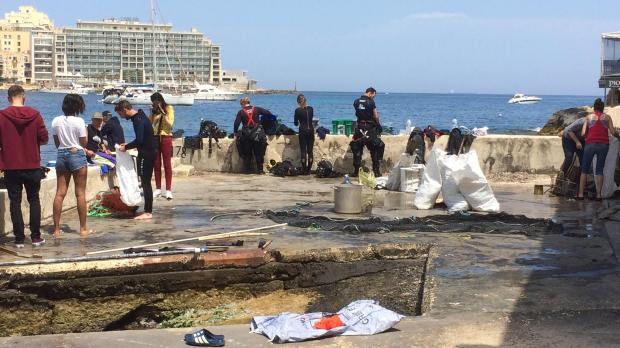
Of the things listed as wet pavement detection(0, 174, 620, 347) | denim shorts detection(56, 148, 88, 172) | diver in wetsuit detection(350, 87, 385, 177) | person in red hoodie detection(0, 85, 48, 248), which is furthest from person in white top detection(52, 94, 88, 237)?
diver in wetsuit detection(350, 87, 385, 177)

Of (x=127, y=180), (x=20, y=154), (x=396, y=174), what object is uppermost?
(x=20, y=154)

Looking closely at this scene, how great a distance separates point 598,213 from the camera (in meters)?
10.4

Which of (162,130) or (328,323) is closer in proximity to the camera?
(328,323)

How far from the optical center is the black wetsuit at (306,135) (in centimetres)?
1501

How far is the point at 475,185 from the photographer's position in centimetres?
1045

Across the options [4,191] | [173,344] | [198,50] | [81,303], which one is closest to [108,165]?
[4,191]

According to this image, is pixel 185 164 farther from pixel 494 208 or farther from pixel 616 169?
pixel 616 169

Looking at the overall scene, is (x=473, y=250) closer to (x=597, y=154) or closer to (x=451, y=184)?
(x=451, y=184)

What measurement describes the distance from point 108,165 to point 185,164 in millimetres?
4128

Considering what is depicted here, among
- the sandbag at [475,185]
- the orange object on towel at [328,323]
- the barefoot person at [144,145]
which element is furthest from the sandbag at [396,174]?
the orange object on towel at [328,323]

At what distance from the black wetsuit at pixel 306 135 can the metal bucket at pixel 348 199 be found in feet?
15.4

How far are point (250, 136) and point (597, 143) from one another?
6703 mm

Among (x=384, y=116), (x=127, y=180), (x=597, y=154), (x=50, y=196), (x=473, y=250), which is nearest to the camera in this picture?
(x=473, y=250)

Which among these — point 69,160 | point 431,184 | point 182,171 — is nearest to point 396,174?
point 431,184
